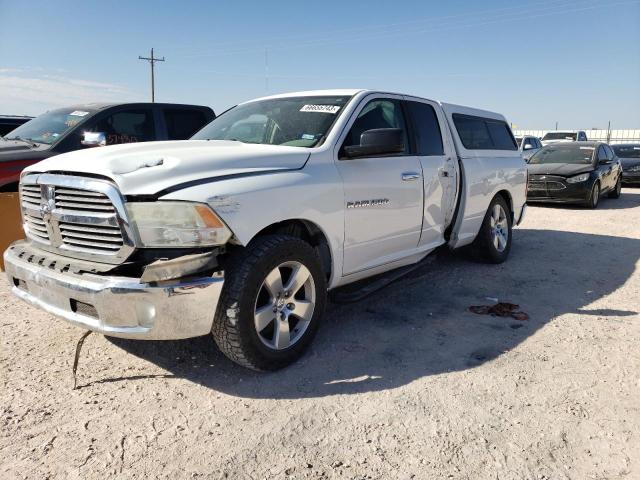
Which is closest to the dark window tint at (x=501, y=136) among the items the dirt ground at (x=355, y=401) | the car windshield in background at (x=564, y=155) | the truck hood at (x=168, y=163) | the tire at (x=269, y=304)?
the dirt ground at (x=355, y=401)

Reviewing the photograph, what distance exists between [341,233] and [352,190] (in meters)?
0.32

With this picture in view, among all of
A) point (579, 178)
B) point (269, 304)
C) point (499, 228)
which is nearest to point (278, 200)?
point (269, 304)

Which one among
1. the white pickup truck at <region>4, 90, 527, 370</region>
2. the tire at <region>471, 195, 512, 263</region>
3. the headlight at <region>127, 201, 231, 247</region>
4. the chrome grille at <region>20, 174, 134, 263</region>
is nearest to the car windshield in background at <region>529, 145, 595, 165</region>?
the tire at <region>471, 195, 512, 263</region>

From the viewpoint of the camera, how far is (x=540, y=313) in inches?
175

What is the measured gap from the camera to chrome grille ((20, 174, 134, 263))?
9.24 ft

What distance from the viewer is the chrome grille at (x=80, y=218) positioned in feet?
9.24

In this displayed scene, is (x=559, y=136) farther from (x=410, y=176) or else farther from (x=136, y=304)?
(x=136, y=304)

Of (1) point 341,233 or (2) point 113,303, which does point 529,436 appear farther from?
(2) point 113,303

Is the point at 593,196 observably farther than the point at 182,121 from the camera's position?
Yes

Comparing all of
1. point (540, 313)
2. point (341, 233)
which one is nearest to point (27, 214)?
point (341, 233)

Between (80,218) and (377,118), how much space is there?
244 cm

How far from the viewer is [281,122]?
162 inches

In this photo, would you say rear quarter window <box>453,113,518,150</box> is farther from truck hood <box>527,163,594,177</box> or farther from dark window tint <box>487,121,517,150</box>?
truck hood <box>527,163,594,177</box>

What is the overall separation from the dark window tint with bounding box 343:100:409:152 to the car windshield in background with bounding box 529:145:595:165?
364 inches
